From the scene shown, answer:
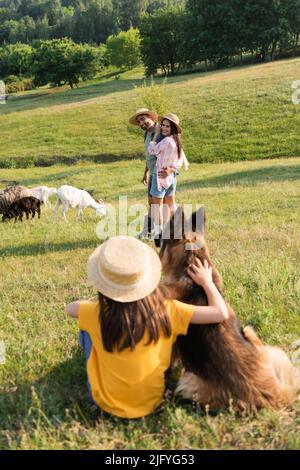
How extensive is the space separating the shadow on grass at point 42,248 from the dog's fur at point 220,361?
17.5 feet

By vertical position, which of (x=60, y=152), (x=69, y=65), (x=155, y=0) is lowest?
(x=60, y=152)

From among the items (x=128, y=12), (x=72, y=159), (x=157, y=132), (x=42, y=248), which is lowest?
(x=72, y=159)

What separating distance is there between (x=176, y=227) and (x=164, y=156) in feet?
16.1

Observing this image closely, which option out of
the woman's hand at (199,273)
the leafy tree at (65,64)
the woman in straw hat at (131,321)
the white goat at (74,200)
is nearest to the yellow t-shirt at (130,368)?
the woman in straw hat at (131,321)

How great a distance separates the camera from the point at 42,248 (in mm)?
9203

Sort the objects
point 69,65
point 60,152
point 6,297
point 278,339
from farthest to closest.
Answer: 1. point 69,65
2. point 60,152
3. point 6,297
4. point 278,339

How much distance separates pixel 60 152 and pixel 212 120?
505 inches

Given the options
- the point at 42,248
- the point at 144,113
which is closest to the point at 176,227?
the point at 144,113

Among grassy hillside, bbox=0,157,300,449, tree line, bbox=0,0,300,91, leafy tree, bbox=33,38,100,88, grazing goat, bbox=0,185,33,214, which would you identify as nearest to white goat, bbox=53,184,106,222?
grassy hillside, bbox=0,157,300,449

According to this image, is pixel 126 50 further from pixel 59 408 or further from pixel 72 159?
pixel 59 408
